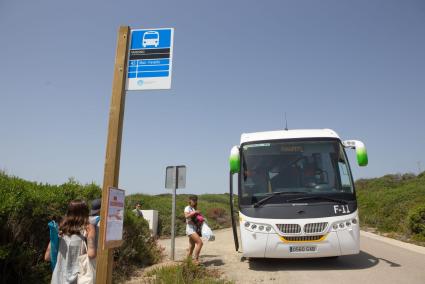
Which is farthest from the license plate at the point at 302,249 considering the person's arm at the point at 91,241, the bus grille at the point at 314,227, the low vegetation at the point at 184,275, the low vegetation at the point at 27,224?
the person's arm at the point at 91,241

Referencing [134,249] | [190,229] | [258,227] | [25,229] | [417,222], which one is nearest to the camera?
[25,229]

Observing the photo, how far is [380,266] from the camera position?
8.80 metres

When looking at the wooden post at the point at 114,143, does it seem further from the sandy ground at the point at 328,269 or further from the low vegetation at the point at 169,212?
the low vegetation at the point at 169,212

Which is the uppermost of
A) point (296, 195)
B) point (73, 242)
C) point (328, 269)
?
point (296, 195)

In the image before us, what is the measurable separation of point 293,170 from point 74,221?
560 centimetres

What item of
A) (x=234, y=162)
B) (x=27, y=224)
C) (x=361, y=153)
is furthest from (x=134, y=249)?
(x=361, y=153)

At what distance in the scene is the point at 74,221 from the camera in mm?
4328

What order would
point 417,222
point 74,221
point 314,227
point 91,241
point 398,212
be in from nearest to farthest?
point 91,241
point 74,221
point 314,227
point 417,222
point 398,212

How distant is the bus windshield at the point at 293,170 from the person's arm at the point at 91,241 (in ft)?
15.3

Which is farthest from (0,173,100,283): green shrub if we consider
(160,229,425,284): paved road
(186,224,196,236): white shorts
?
(160,229,425,284): paved road

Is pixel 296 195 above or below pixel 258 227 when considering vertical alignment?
above

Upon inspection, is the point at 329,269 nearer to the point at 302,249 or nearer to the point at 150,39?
the point at 302,249

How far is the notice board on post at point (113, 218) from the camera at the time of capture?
395cm

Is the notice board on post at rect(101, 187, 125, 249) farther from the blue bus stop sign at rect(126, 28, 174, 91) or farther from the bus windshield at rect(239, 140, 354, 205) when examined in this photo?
the bus windshield at rect(239, 140, 354, 205)
